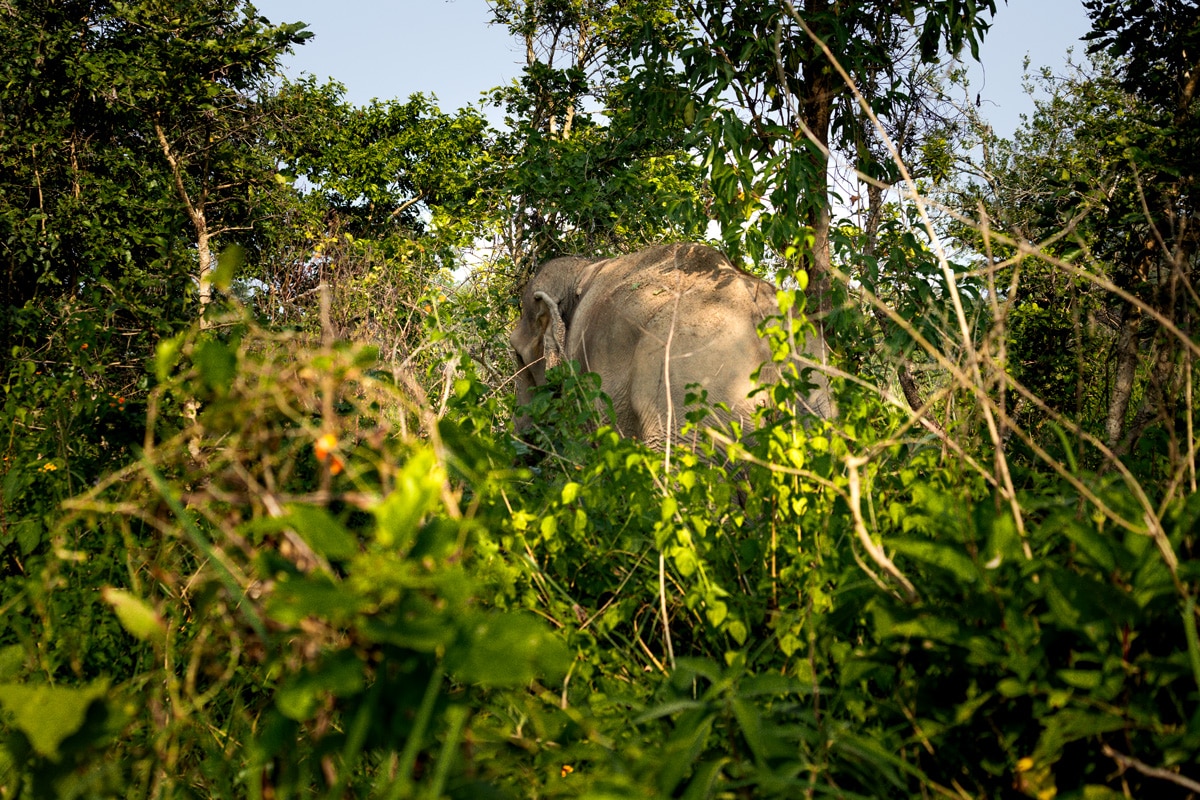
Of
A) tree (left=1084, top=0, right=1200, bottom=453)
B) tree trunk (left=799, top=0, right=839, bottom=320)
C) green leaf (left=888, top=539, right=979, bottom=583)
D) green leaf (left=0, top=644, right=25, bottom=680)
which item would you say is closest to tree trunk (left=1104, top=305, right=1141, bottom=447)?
tree (left=1084, top=0, right=1200, bottom=453)

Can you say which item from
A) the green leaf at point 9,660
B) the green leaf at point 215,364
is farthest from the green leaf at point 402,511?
the green leaf at point 9,660

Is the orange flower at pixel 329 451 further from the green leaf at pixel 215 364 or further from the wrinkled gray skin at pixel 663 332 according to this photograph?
the wrinkled gray skin at pixel 663 332

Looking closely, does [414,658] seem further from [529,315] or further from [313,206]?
[313,206]

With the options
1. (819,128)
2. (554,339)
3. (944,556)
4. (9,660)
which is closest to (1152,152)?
(819,128)

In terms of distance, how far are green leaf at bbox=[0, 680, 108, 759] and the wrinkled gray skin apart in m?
3.27

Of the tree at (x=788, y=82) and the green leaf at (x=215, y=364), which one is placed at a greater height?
the tree at (x=788, y=82)

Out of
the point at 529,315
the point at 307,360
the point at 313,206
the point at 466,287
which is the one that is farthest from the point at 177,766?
the point at 313,206

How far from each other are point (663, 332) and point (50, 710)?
4003 mm

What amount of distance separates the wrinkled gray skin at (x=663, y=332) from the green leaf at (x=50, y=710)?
327cm

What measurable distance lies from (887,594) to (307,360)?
Answer: 3.22 ft

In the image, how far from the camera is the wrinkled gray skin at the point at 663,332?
15.8 feet

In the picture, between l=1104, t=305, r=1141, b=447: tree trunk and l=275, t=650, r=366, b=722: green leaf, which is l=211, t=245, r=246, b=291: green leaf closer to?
l=275, t=650, r=366, b=722: green leaf

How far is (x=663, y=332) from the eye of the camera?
5031 mm

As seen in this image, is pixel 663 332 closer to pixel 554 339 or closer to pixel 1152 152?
pixel 554 339
